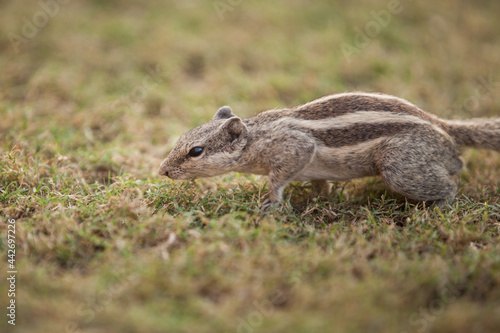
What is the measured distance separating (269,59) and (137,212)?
5.37 meters

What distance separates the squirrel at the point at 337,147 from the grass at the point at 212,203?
33cm

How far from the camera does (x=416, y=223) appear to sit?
4180mm

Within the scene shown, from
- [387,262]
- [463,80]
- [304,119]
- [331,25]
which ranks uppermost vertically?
[331,25]

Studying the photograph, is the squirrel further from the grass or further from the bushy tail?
the grass

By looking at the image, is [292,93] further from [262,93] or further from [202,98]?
[202,98]

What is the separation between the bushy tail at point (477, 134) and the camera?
4.80 metres

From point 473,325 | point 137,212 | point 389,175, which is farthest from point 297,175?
point 473,325

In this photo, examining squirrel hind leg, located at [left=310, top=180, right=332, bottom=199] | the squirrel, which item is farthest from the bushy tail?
squirrel hind leg, located at [left=310, top=180, right=332, bottom=199]

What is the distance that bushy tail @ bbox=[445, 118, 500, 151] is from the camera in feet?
15.8

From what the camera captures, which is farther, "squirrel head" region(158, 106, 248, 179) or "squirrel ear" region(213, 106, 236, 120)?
"squirrel ear" region(213, 106, 236, 120)

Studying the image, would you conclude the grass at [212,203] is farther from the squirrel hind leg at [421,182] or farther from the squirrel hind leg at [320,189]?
the squirrel hind leg at [421,182]

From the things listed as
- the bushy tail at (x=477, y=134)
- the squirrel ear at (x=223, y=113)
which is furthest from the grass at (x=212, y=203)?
the squirrel ear at (x=223, y=113)

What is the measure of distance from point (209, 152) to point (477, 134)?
3340 millimetres

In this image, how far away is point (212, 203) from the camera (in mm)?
4469
